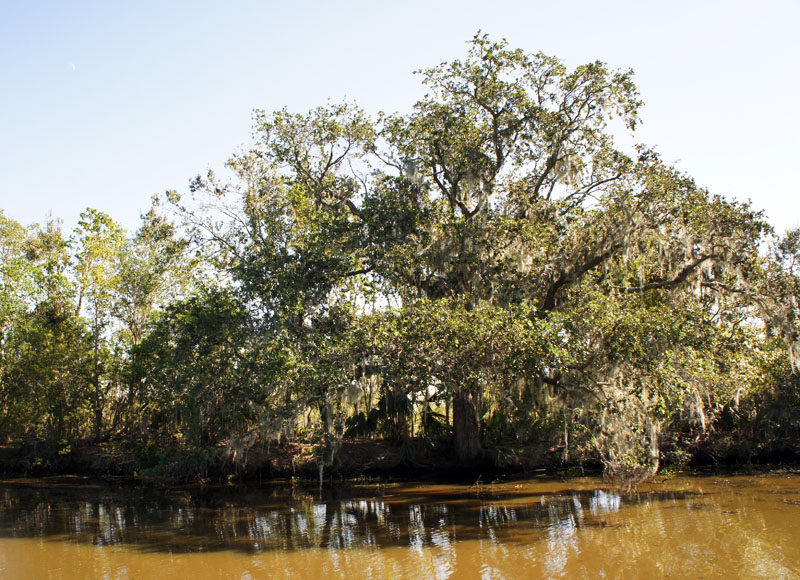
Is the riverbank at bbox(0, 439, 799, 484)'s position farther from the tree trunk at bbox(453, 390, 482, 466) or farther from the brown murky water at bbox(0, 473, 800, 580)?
the brown murky water at bbox(0, 473, 800, 580)

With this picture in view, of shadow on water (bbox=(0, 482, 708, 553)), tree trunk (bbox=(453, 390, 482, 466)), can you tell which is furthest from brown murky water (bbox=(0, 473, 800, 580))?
tree trunk (bbox=(453, 390, 482, 466))

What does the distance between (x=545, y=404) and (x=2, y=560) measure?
409 inches

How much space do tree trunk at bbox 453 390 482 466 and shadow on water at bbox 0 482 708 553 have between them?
1.70 m

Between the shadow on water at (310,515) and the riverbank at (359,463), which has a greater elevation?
the riverbank at (359,463)

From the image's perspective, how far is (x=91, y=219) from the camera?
19672mm

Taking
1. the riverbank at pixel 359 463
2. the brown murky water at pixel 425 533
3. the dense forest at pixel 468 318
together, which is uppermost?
the dense forest at pixel 468 318

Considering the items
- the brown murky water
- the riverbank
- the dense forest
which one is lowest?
the brown murky water

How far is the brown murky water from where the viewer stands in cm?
771

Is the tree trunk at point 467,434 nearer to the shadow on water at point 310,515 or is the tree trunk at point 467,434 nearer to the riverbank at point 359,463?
the riverbank at point 359,463

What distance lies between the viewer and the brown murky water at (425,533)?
7.71m

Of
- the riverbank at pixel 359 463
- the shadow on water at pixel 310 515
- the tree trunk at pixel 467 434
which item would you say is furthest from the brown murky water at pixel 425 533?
the tree trunk at pixel 467 434

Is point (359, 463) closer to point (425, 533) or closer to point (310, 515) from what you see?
point (310, 515)

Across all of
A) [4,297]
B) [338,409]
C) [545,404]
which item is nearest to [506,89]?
[545,404]

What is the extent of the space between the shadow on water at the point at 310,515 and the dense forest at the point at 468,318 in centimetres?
99
